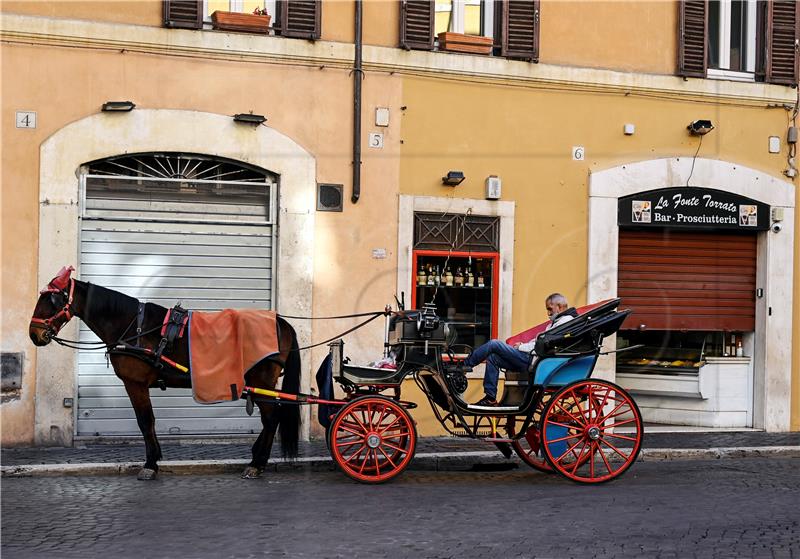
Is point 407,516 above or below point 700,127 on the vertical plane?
below

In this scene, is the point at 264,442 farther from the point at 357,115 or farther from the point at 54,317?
the point at 357,115

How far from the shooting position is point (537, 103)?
13414mm

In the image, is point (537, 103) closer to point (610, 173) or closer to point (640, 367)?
point (610, 173)

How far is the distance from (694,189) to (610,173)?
1.15 m

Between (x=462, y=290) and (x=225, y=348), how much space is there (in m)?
4.03

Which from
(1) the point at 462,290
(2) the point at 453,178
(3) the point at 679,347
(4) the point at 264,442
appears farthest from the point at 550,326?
(3) the point at 679,347

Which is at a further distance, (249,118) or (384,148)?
(384,148)

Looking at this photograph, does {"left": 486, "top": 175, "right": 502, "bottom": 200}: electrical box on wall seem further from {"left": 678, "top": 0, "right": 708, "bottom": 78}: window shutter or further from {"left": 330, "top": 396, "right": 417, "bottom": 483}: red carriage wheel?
{"left": 330, "top": 396, "right": 417, "bottom": 483}: red carriage wheel

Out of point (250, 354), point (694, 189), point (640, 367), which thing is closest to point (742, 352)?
point (640, 367)

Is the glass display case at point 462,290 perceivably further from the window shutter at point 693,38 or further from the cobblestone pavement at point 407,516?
the window shutter at point 693,38

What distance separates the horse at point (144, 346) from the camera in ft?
31.7

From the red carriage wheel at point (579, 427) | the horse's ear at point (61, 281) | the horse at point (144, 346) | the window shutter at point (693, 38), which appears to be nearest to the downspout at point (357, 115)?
the horse at point (144, 346)

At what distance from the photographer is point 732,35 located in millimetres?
14469

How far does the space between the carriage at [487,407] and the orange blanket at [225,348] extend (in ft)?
2.19
